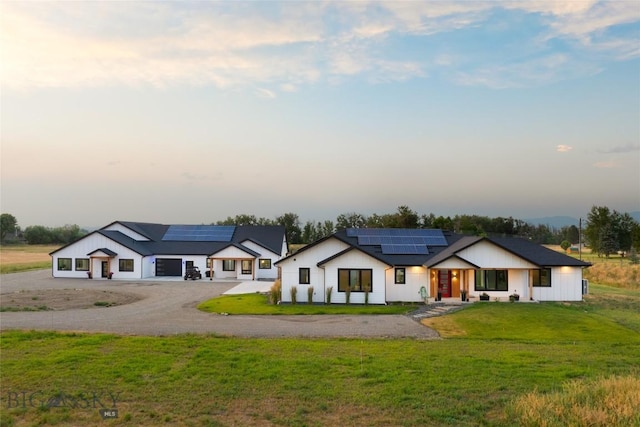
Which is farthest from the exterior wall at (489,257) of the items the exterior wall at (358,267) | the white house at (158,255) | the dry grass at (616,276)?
the white house at (158,255)

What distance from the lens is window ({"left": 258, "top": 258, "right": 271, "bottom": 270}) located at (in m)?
42.2

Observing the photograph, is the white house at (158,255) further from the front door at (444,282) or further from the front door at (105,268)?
the front door at (444,282)

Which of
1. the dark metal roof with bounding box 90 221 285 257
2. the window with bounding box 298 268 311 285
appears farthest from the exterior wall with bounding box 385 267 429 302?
the dark metal roof with bounding box 90 221 285 257

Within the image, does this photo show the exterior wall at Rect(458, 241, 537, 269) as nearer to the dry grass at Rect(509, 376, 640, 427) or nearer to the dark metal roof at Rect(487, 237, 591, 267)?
the dark metal roof at Rect(487, 237, 591, 267)

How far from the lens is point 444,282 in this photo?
92.0ft

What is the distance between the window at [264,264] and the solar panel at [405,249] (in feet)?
49.8

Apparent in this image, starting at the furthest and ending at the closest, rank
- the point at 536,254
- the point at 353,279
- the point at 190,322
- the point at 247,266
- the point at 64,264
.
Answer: the point at 247,266 < the point at 64,264 < the point at 536,254 < the point at 353,279 < the point at 190,322

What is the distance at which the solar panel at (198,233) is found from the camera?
4588cm

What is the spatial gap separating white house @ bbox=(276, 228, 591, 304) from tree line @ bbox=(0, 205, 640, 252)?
2488 centimetres

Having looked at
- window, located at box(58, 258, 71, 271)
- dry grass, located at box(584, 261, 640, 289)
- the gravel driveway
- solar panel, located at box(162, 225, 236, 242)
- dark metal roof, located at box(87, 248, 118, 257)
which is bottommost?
dry grass, located at box(584, 261, 640, 289)

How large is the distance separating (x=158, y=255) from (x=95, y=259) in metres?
5.40

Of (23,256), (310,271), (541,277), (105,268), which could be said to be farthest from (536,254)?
(23,256)

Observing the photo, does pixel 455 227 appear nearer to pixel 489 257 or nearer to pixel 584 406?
pixel 489 257

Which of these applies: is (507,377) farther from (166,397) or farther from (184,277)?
(184,277)
